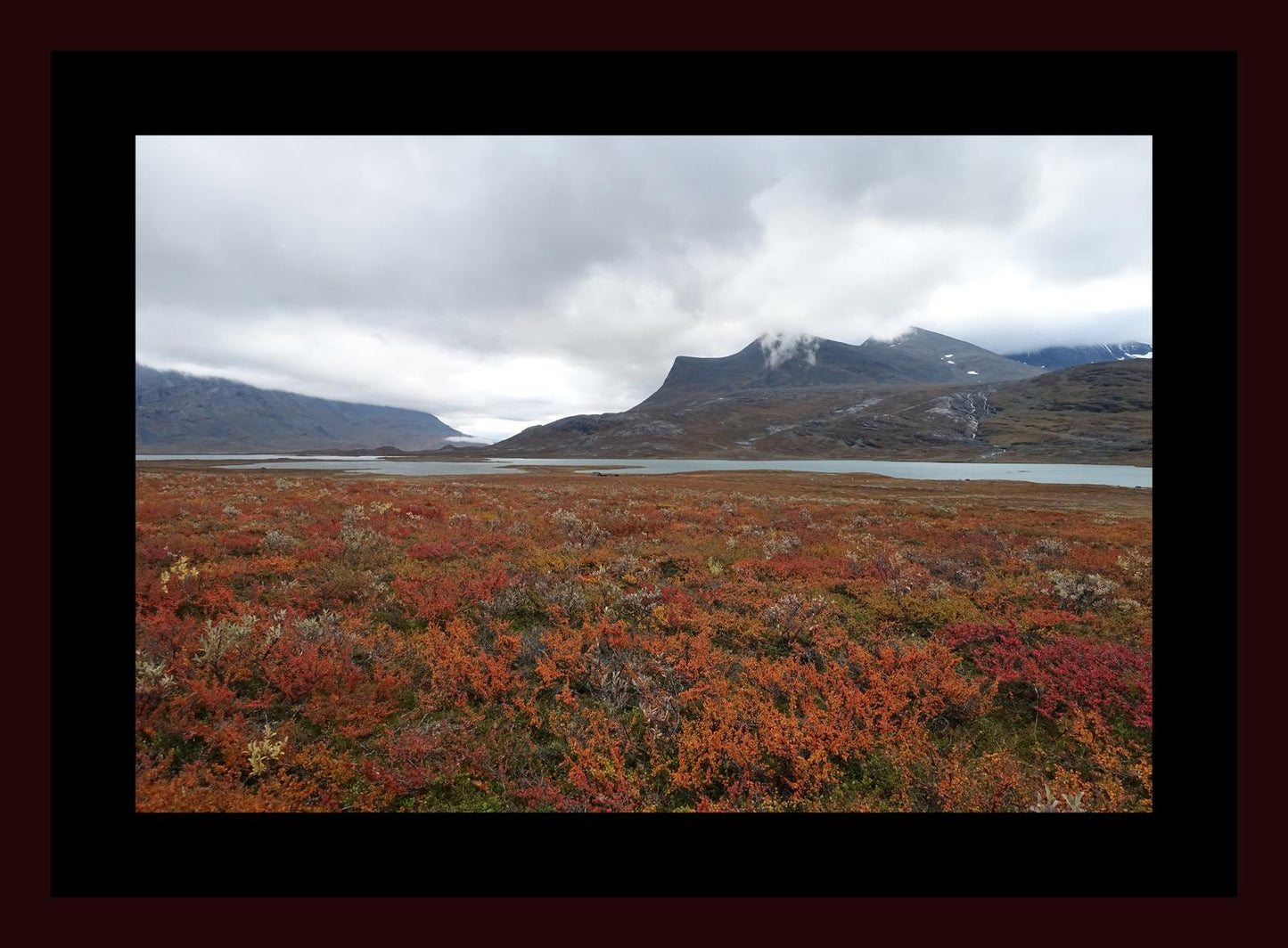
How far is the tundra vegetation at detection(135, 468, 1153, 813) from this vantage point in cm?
409

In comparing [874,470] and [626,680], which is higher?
[874,470]

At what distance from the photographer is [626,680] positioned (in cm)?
589

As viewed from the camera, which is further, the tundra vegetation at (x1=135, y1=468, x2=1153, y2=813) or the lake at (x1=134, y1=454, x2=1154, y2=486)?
the lake at (x1=134, y1=454, x2=1154, y2=486)

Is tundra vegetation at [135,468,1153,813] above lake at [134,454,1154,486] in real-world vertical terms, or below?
below

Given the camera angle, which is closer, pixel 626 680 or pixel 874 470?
pixel 626 680

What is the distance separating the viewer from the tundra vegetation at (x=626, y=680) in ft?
13.4

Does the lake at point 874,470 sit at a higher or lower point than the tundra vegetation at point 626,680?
higher

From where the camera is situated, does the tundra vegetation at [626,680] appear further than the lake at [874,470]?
No
